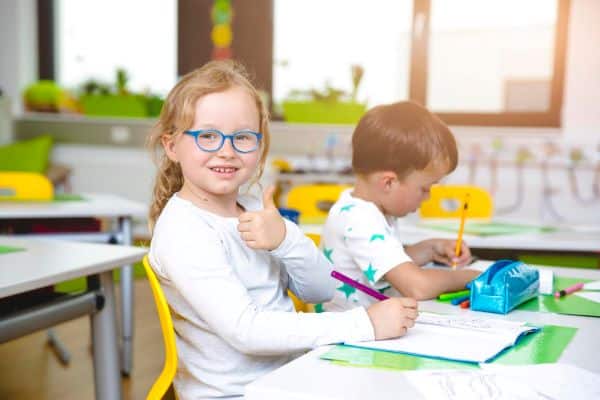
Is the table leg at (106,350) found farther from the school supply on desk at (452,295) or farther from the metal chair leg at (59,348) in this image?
the metal chair leg at (59,348)

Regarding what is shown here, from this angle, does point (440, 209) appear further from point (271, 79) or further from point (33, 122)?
point (33, 122)

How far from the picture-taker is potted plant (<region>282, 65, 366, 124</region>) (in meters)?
4.80

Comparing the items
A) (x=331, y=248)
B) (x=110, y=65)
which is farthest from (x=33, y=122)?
(x=331, y=248)

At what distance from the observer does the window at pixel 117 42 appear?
5.41 m

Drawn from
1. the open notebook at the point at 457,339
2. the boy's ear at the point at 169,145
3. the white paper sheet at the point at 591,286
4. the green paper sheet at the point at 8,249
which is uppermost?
the boy's ear at the point at 169,145

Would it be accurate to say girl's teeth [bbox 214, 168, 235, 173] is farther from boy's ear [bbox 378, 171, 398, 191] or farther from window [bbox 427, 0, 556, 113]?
window [bbox 427, 0, 556, 113]

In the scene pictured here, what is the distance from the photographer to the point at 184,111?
1.15 m

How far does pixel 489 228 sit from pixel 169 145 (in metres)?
1.39

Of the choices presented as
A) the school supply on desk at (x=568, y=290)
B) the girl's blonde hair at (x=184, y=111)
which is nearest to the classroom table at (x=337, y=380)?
the school supply on desk at (x=568, y=290)

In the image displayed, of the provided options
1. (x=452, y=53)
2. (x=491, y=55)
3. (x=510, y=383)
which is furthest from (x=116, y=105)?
(x=510, y=383)

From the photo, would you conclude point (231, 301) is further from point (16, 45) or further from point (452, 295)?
point (16, 45)

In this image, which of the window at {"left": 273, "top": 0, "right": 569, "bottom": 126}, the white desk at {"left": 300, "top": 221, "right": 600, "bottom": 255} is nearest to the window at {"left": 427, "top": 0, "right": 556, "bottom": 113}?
the window at {"left": 273, "top": 0, "right": 569, "bottom": 126}

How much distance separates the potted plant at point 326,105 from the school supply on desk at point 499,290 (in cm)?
360

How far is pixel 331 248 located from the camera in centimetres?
154
